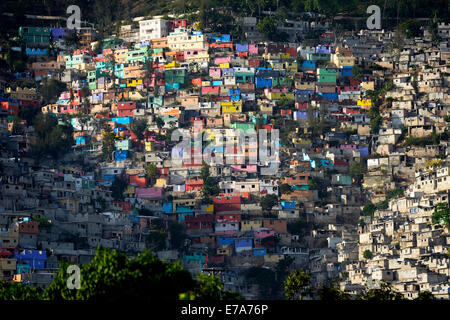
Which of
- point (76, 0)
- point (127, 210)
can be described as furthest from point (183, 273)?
point (76, 0)

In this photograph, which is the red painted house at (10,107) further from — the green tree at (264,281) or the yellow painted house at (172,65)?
the green tree at (264,281)

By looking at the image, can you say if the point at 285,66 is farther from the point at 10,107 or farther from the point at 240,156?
the point at 10,107

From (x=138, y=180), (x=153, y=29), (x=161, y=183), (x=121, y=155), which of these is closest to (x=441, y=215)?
(x=161, y=183)

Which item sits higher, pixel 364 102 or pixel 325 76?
pixel 325 76
